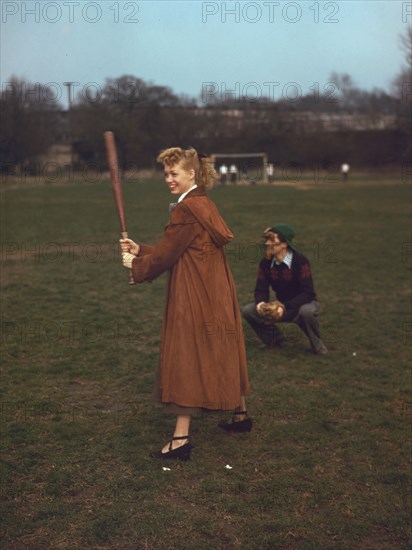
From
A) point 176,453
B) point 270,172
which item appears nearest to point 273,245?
point 176,453

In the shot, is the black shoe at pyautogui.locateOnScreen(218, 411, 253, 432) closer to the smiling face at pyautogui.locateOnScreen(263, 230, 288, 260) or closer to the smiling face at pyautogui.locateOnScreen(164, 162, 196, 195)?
the smiling face at pyautogui.locateOnScreen(164, 162, 196, 195)

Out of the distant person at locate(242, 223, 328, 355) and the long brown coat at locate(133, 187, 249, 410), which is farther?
the distant person at locate(242, 223, 328, 355)

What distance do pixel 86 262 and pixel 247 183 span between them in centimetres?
3916

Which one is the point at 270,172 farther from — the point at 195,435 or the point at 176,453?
the point at 176,453

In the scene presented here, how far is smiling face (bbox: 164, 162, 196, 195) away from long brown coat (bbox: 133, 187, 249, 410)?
8 centimetres

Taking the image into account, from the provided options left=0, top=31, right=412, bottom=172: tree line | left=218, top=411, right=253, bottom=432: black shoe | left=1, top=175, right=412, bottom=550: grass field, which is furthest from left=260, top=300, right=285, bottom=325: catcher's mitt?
left=0, top=31, right=412, bottom=172: tree line

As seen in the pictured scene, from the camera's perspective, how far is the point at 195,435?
535cm

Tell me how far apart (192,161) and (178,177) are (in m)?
0.14

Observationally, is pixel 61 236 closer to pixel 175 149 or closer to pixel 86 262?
pixel 86 262

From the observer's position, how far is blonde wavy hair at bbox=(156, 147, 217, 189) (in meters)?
4.69

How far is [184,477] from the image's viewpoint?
461cm

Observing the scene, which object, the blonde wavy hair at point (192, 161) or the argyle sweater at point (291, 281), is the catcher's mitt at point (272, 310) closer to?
the argyle sweater at point (291, 281)

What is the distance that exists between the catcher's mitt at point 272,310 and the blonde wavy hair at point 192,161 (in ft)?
7.98

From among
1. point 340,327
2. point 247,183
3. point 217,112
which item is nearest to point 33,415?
point 340,327
